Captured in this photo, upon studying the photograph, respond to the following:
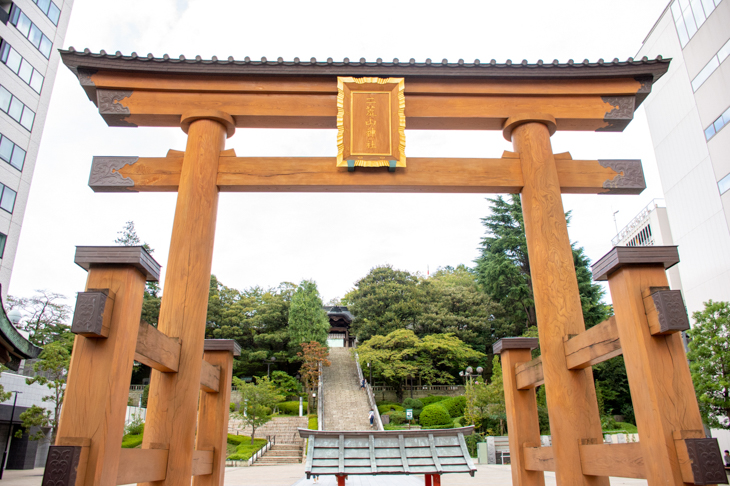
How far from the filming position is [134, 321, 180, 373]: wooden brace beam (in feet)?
12.2

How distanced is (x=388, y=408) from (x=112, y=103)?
26.4m

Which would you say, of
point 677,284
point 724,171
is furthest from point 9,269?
point 677,284

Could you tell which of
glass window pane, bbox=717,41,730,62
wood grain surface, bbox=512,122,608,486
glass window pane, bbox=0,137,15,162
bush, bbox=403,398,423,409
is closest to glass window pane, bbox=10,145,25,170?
glass window pane, bbox=0,137,15,162

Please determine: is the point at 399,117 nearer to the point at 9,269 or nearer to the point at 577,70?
the point at 577,70

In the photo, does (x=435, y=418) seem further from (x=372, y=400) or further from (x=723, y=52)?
(x=723, y=52)

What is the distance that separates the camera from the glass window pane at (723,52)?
17.5 m

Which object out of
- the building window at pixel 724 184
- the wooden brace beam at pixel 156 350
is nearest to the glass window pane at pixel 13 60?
the wooden brace beam at pixel 156 350

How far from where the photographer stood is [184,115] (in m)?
5.75

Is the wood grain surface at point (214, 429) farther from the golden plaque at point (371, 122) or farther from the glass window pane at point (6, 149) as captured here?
the glass window pane at point (6, 149)

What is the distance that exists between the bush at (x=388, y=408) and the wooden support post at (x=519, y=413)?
75.7ft

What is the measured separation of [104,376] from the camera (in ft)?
10.5

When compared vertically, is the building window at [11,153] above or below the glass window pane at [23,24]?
below

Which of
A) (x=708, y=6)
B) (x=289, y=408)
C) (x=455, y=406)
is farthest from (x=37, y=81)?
(x=708, y=6)

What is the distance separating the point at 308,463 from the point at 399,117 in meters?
5.41
